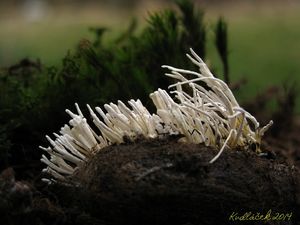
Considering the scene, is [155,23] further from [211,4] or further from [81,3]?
[81,3]

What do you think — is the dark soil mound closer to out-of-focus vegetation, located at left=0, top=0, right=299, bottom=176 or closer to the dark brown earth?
the dark brown earth

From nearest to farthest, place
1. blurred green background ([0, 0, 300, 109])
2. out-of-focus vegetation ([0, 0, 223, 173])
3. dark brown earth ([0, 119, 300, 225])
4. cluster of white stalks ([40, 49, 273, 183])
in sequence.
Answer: dark brown earth ([0, 119, 300, 225]) < cluster of white stalks ([40, 49, 273, 183]) < out-of-focus vegetation ([0, 0, 223, 173]) < blurred green background ([0, 0, 300, 109])

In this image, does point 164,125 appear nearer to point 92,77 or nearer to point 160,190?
point 160,190

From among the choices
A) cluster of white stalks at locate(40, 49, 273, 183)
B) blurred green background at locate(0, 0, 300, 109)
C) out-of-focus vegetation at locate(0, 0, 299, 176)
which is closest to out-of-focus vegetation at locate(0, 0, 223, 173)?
out-of-focus vegetation at locate(0, 0, 299, 176)

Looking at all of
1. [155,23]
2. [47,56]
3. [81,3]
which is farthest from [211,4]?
[155,23]

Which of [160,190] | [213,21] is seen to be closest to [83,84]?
[160,190]

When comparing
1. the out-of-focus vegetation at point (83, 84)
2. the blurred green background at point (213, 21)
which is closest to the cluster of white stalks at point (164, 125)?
the out-of-focus vegetation at point (83, 84)

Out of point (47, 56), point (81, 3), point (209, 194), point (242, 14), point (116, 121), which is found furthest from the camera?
point (81, 3)
